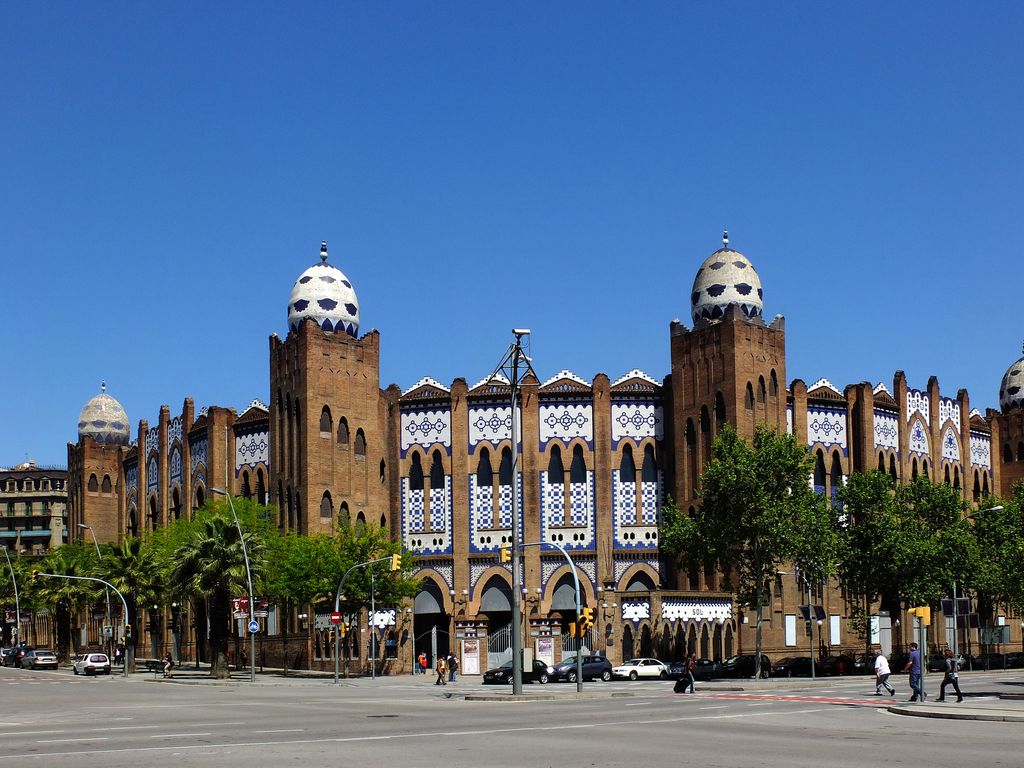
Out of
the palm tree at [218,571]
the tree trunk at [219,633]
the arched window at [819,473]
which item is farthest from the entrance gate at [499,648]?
the arched window at [819,473]

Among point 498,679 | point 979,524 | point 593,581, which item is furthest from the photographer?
point 593,581

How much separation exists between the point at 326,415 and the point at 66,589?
881 inches

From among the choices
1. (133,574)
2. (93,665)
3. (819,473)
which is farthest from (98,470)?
(819,473)

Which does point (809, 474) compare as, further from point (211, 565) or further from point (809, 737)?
point (809, 737)

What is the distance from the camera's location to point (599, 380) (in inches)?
2968

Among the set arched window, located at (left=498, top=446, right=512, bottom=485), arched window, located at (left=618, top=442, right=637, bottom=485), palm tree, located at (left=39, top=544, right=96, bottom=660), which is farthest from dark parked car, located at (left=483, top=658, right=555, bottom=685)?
palm tree, located at (left=39, top=544, right=96, bottom=660)

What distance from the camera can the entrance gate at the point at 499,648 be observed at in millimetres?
66750

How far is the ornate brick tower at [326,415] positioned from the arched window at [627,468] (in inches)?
517

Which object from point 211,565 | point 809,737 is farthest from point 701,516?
point 809,737

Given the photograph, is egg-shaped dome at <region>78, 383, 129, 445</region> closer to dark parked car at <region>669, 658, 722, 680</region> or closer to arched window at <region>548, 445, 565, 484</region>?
arched window at <region>548, 445, 565, 484</region>

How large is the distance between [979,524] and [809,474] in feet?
49.7

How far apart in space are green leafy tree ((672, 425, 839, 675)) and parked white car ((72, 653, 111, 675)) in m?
32.4

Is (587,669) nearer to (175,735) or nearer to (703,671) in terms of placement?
(703,671)

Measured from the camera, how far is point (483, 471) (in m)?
75.4
